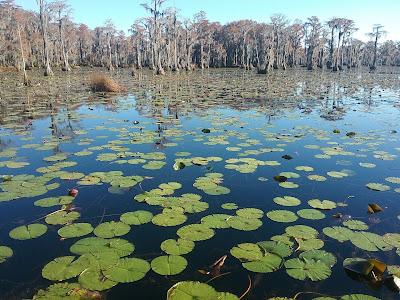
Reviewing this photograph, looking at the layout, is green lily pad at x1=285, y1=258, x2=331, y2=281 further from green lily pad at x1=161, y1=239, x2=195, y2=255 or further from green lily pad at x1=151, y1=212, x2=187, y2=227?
green lily pad at x1=151, y1=212, x2=187, y2=227

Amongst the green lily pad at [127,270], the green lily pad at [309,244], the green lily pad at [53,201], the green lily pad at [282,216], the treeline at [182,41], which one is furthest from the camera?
the treeline at [182,41]

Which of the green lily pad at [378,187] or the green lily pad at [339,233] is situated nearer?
the green lily pad at [339,233]

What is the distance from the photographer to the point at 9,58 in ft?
153

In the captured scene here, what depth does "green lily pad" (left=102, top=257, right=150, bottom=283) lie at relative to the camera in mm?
2514


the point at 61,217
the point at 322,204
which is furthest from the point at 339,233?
the point at 61,217

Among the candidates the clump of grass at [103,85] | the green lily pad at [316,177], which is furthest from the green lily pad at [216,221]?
the clump of grass at [103,85]

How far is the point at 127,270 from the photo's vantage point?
262 cm

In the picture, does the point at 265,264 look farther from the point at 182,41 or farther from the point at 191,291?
the point at 182,41

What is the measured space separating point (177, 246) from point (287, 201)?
5.58ft

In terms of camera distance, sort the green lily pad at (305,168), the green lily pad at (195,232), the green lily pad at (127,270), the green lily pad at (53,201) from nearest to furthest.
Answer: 1. the green lily pad at (127,270)
2. the green lily pad at (195,232)
3. the green lily pad at (53,201)
4. the green lily pad at (305,168)

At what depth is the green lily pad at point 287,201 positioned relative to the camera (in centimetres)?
403

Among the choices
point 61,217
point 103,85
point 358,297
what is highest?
point 103,85

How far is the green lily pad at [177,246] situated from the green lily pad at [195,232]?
8 cm

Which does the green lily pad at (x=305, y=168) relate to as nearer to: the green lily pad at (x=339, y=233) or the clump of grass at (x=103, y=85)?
the green lily pad at (x=339, y=233)
